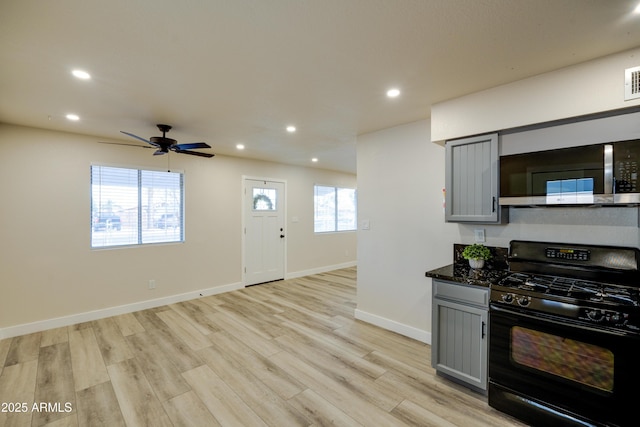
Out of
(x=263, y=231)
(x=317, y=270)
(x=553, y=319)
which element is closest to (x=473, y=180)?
(x=553, y=319)

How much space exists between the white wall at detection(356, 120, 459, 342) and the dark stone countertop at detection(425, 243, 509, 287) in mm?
179

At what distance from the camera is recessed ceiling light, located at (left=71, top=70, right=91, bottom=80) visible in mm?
2150

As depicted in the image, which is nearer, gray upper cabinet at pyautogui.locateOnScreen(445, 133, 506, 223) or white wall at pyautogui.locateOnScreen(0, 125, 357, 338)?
gray upper cabinet at pyautogui.locateOnScreen(445, 133, 506, 223)

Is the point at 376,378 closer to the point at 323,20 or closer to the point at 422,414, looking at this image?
the point at 422,414

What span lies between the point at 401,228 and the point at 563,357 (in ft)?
6.16

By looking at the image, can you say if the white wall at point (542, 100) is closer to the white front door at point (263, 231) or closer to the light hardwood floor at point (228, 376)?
the light hardwood floor at point (228, 376)

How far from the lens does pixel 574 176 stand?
2.06 meters

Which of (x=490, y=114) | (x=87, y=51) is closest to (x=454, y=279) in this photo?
(x=490, y=114)

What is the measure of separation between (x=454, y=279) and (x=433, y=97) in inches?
65.0

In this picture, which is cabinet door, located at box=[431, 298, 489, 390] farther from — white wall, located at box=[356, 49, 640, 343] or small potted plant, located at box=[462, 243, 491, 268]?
white wall, located at box=[356, 49, 640, 343]

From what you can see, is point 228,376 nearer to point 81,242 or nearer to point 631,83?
point 81,242

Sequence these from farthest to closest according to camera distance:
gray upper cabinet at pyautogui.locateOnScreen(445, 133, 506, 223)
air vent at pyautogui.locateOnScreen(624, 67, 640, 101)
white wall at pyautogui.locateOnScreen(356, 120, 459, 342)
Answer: white wall at pyautogui.locateOnScreen(356, 120, 459, 342), gray upper cabinet at pyautogui.locateOnScreen(445, 133, 506, 223), air vent at pyautogui.locateOnScreen(624, 67, 640, 101)

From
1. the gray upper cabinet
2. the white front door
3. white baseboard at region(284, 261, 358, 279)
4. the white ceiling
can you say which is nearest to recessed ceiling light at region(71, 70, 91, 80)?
the white ceiling

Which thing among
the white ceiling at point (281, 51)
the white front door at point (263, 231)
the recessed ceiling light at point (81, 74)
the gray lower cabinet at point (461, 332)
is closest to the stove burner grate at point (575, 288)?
the gray lower cabinet at point (461, 332)
